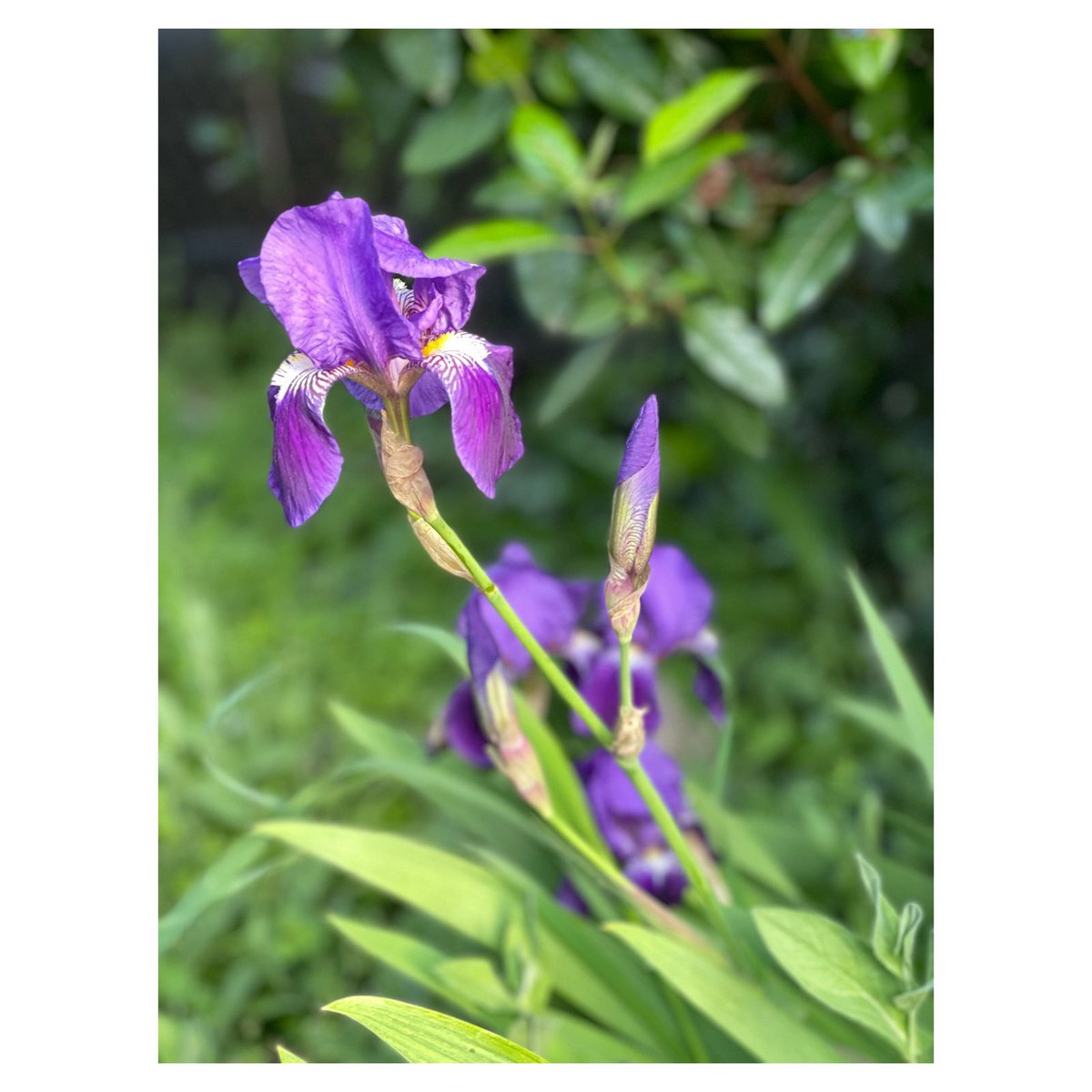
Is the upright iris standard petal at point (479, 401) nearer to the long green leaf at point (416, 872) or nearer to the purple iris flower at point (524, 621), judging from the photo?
the purple iris flower at point (524, 621)

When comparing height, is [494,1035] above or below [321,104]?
below

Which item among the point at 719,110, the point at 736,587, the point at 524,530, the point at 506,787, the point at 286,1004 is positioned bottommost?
the point at 286,1004

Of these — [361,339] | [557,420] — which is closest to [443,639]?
[361,339]

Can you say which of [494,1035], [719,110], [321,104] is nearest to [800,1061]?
[494,1035]

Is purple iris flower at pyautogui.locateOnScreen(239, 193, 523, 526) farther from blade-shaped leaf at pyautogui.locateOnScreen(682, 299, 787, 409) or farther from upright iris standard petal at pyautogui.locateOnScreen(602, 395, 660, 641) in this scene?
blade-shaped leaf at pyautogui.locateOnScreen(682, 299, 787, 409)

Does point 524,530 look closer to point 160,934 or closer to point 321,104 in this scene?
point 321,104

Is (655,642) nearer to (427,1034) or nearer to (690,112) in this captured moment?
(427,1034)
